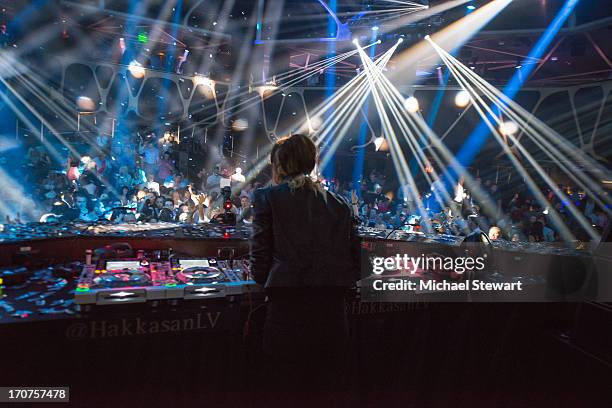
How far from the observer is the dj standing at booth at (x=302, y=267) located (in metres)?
1.35

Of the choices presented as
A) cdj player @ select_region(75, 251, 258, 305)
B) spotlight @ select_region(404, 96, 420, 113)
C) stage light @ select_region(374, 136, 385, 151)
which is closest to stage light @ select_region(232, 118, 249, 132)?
stage light @ select_region(374, 136, 385, 151)

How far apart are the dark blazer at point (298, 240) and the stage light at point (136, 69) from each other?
33.8 feet

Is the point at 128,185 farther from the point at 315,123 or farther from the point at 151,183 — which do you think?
the point at 315,123

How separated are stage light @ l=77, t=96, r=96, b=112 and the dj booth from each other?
7820 millimetres

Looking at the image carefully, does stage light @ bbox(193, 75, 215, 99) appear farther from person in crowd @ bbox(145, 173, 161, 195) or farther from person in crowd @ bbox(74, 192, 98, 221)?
person in crowd @ bbox(74, 192, 98, 221)

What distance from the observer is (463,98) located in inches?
430

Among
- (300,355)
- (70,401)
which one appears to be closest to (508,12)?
(300,355)

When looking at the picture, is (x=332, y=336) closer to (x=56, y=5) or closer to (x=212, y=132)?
(x=56, y=5)

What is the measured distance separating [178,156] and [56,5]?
425cm

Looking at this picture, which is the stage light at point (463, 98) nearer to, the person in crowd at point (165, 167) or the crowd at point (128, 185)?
the crowd at point (128, 185)

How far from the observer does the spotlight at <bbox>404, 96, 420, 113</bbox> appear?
11.3m

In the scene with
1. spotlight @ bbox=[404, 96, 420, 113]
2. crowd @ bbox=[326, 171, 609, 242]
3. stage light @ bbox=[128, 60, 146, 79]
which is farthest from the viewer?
spotlight @ bbox=[404, 96, 420, 113]

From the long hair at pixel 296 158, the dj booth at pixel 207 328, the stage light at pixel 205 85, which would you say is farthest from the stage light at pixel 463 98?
the long hair at pixel 296 158

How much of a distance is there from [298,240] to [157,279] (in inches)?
40.4
